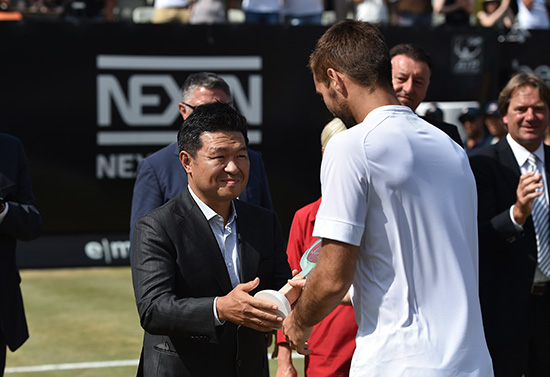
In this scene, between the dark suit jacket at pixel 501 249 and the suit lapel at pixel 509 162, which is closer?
the dark suit jacket at pixel 501 249

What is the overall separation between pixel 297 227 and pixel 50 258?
238 inches

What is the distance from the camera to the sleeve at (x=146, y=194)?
4.54 metres

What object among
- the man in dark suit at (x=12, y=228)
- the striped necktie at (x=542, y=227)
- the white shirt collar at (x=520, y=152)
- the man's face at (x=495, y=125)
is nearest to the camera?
the man in dark suit at (x=12, y=228)

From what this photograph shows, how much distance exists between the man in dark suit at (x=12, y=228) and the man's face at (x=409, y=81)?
2.19 meters

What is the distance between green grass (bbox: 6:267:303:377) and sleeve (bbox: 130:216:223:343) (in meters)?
3.52

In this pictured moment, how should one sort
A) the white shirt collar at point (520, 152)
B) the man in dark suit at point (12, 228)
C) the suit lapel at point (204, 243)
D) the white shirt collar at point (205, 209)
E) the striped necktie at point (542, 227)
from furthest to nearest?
the white shirt collar at point (520, 152)
the striped necktie at point (542, 227)
the man in dark suit at point (12, 228)
the white shirt collar at point (205, 209)
the suit lapel at point (204, 243)

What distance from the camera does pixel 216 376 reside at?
10.4 feet

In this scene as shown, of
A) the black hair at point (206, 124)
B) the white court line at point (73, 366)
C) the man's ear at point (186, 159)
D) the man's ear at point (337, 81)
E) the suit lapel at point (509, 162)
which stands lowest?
the white court line at point (73, 366)

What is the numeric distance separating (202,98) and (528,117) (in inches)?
76.9

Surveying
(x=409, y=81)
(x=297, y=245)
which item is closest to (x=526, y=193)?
(x=409, y=81)

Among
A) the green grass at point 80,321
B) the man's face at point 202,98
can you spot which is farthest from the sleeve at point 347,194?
the green grass at point 80,321

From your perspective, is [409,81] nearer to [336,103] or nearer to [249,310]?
[336,103]

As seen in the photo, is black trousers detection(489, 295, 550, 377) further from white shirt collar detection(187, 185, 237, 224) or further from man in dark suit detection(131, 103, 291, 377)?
white shirt collar detection(187, 185, 237, 224)

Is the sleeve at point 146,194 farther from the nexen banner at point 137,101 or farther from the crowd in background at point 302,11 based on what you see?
the crowd in background at point 302,11
